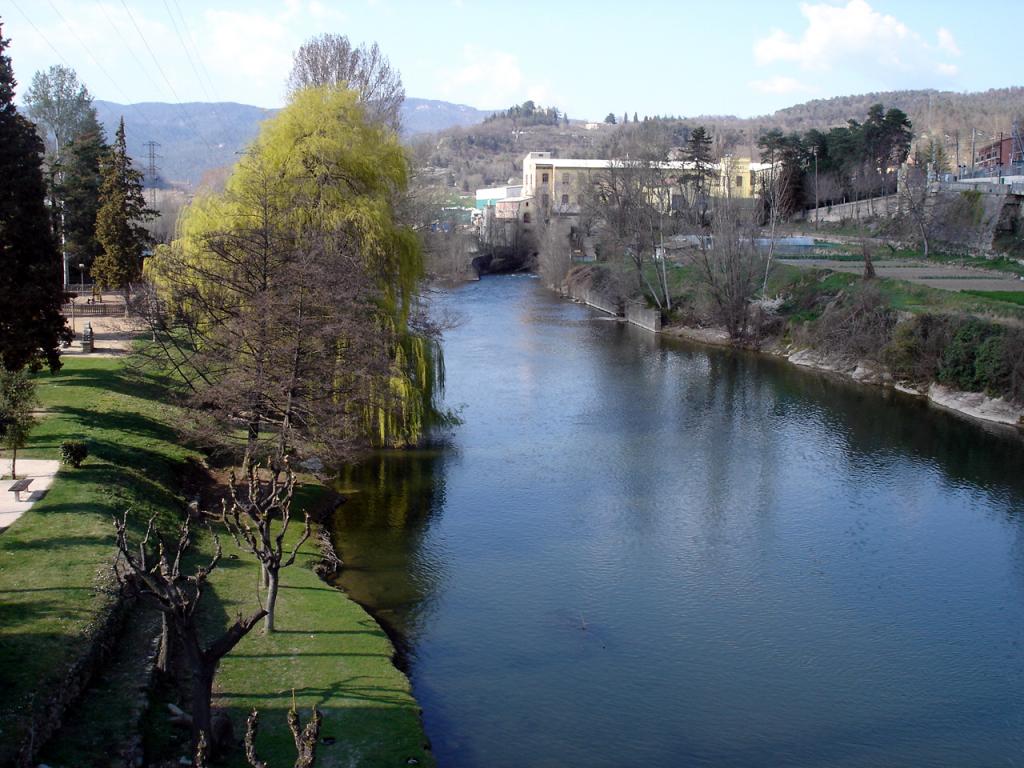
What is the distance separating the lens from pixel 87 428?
2442 cm

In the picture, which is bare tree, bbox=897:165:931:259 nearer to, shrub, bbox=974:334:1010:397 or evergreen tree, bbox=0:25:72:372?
shrub, bbox=974:334:1010:397

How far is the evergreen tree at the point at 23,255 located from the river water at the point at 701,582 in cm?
884

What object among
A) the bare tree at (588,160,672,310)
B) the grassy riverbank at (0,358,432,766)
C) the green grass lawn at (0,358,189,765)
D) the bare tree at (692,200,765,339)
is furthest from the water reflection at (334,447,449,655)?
the bare tree at (588,160,672,310)

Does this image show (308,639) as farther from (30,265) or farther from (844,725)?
(30,265)

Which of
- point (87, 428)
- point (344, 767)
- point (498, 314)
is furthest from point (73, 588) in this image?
point (498, 314)

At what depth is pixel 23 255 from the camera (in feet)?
80.4

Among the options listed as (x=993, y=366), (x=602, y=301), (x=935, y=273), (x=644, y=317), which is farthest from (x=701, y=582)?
(x=602, y=301)

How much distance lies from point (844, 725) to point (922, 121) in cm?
15519

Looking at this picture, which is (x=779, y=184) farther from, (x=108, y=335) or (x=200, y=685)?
(x=200, y=685)

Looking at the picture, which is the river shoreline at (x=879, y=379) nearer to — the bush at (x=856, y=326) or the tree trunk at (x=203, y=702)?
the bush at (x=856, y=326)

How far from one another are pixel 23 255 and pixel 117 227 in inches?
717

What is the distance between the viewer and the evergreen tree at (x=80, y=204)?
151ft

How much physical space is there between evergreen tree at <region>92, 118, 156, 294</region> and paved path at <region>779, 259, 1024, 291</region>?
37013 millimetres

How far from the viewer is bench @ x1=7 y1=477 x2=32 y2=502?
18766mm
